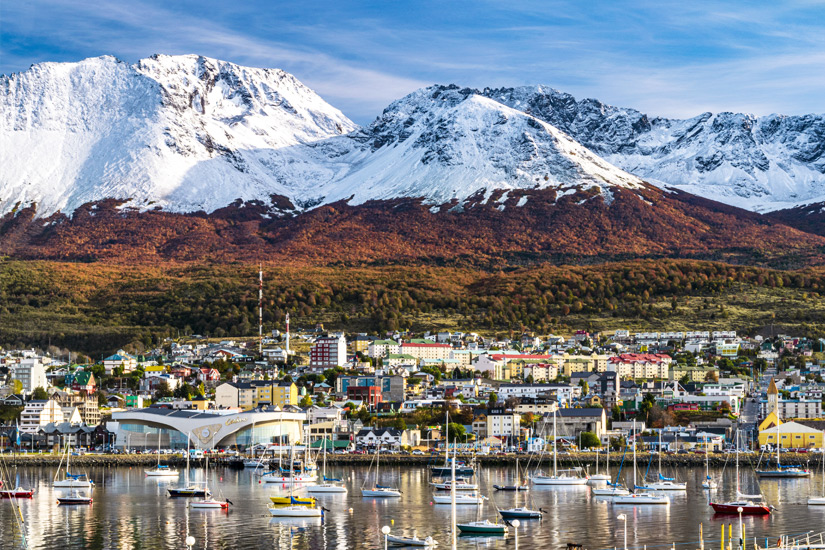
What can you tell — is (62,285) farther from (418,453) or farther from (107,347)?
(418,453)

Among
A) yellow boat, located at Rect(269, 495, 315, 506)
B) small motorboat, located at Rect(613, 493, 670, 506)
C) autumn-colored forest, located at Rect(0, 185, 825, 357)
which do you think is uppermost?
autumn-colored forest, located at Rect(0, 185, 825, 357)

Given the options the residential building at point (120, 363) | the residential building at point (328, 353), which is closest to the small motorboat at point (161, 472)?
the residential building at point (328, 353)

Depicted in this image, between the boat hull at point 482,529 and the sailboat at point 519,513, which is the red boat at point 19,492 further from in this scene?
the boat hull at point 482,529

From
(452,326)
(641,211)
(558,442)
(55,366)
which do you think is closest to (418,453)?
(558,442)

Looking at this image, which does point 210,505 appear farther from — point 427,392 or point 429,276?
point 429,276

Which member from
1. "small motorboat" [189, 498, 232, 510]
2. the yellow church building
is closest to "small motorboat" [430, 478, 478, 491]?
"small motorboat" [189, 498, 232, 510]

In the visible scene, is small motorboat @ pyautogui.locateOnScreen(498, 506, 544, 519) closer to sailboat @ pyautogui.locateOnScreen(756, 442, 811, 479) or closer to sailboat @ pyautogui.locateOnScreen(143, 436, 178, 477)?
sailboat @ pyautogui.locateOnScreen(756, 442, 811, 479)

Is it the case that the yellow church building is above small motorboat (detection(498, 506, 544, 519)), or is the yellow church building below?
above
